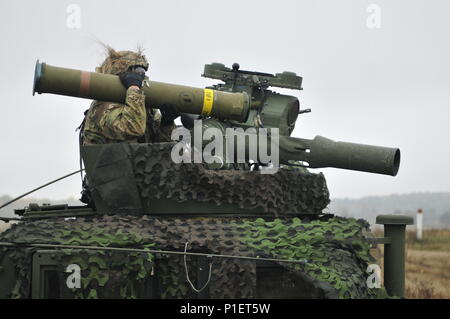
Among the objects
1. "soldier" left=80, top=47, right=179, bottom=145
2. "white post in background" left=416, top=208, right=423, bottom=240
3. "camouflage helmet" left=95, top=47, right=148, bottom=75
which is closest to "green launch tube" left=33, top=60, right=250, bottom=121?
"soldier" left=80, top=47, right=179, bottom=145

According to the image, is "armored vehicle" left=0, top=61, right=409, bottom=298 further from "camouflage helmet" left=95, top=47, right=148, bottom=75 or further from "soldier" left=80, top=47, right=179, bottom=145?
"camouflage helmet" left=95, top=47, right=148, bottom=75

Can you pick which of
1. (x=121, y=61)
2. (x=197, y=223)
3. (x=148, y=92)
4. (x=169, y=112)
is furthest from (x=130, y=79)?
(x=197, y=223)

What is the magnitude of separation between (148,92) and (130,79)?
0.99ft

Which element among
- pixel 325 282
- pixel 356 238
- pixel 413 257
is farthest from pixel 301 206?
pixel 413 257

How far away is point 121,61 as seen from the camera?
968 cm

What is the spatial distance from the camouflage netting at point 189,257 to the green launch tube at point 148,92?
134cm

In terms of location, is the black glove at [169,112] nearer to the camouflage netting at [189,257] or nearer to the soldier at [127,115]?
the soldier at [127,115]

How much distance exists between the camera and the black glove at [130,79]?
890cm

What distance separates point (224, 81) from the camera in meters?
14.2

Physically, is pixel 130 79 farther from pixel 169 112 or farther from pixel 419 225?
pixel 419 225
